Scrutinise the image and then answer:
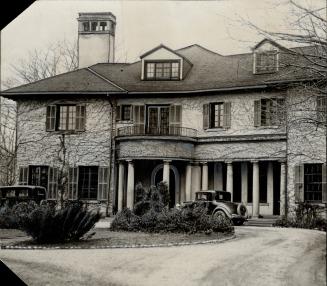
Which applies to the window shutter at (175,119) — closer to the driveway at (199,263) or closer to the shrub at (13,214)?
the driveway at (199,263)

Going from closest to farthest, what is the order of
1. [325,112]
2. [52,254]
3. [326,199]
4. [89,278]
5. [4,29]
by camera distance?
[326,199] < [325,112] < [89,278] < [52,254] < [4,29]

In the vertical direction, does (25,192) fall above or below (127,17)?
below

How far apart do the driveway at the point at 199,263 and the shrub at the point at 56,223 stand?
0.23m

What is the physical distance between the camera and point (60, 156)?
5.10 meters

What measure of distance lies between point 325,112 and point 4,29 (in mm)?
4246

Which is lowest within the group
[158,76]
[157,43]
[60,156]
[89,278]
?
[89,278]

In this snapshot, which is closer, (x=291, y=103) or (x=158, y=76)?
(x=291, y=103)

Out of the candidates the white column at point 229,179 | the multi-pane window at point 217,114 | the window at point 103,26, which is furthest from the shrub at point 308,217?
the window at point 103,26

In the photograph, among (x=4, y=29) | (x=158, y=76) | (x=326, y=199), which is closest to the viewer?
(x=326, y=199)

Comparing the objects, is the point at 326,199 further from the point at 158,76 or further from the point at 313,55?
the point at 158,76

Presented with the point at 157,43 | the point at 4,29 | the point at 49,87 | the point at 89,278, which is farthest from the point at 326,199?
the point at 4,29

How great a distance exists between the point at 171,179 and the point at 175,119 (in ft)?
1.74

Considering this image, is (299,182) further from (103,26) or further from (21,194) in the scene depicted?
(21,194)

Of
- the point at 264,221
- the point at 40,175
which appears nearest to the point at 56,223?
the point at 40,175
